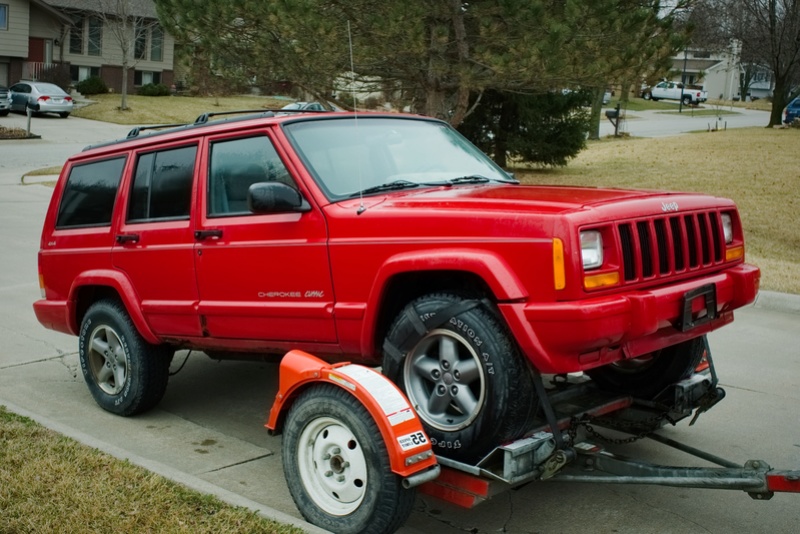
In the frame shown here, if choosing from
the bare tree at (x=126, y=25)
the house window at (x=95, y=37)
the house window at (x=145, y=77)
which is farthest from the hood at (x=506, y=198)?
the house window at (x=95, y=37)

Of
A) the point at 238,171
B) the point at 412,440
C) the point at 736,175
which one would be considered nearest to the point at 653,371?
the point at 412,440

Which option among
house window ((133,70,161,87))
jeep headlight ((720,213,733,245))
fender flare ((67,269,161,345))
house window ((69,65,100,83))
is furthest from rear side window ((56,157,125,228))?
house window ((69,65,100,83))

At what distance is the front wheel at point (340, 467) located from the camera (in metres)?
4.31

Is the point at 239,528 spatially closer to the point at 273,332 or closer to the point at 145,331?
the point at 273,332

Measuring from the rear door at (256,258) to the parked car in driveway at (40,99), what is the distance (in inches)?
1611

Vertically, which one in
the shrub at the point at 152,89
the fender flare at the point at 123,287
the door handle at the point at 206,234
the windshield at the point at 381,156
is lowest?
the fender flare at the point at 123,287

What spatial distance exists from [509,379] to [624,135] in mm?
36955

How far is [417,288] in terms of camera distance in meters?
Result: 4.90

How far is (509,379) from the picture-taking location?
14.1 feet

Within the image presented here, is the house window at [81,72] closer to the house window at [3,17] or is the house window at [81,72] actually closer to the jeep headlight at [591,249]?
the house window at [3,17]

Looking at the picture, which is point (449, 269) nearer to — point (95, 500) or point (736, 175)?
point (95, 500)

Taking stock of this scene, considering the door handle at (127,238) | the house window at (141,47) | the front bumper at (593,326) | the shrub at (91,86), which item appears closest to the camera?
the front bumper at (593,326)

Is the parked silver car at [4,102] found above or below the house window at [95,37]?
below

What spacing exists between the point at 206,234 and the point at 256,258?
1.56 feet
